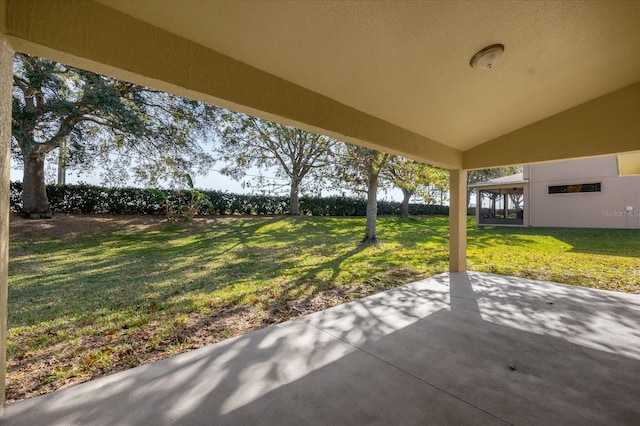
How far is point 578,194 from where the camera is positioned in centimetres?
1486

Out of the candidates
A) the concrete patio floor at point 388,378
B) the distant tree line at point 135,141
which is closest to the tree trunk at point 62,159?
the distant tree line at point 135,141

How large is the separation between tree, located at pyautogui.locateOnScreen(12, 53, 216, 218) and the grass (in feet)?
7.75

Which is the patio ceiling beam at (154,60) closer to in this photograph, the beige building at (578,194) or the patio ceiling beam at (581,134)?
the patio ceiling beam at (581,134)

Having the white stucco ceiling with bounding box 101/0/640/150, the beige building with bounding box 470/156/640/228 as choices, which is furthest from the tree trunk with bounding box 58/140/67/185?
the beige building with bounding box 470/156/640/228

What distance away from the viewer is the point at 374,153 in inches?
400

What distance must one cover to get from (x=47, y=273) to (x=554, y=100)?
32.1ft

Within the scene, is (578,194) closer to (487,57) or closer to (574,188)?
(574,188)

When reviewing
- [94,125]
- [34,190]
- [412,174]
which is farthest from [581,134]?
[34,190]

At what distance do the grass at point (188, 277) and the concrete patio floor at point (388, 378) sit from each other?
0.59 m

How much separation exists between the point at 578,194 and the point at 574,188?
0.37 meters

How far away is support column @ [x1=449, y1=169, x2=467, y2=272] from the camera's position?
247 inches

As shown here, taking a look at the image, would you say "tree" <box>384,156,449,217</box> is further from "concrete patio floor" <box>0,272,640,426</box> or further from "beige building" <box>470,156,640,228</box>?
"beige building" <box>470,156,640,228</box>

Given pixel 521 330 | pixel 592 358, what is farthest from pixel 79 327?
pixel 592 358

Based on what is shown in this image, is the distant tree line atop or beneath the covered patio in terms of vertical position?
atop
